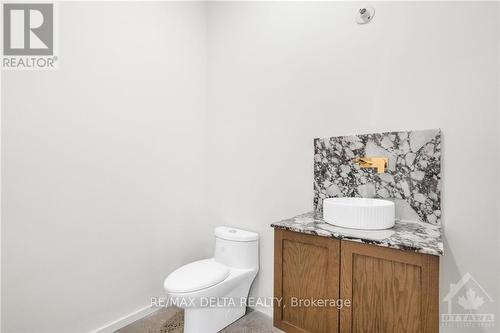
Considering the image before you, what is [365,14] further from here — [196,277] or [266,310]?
[266,310]

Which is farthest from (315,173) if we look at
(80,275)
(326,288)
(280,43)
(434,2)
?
(80,275)

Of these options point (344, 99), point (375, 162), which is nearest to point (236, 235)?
point (375, 162)

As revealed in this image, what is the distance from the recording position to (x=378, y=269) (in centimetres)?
117

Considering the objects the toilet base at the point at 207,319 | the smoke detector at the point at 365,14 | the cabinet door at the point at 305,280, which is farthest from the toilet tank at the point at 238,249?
the smoke detector at the point at 365,14

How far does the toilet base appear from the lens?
5.74 ft

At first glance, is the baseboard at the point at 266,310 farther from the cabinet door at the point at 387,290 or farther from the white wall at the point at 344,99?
the cabinet door at the point at 387,290

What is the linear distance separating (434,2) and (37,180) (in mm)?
2396

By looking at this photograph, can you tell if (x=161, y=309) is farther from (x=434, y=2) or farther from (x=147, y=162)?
(x=434, y=2)

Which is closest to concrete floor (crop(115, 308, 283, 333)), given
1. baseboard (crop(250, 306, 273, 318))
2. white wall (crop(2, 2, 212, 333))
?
baseboard (crop(250, 306, 273, 318))

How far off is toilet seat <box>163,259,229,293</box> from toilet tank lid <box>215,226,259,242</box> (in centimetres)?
21

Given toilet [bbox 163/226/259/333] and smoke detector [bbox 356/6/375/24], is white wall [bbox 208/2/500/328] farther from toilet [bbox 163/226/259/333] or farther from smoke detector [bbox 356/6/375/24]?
toilet [bbox 163/226/259/333]

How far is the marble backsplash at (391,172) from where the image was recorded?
144 cm

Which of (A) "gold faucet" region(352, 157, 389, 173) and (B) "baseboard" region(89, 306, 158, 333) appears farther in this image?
(B) "baseboard" region(89, 306, 158, 333)

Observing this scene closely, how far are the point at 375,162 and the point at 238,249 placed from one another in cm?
113
